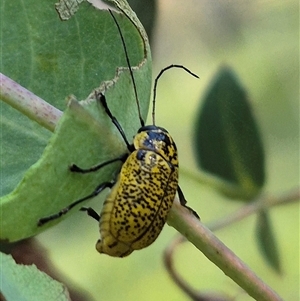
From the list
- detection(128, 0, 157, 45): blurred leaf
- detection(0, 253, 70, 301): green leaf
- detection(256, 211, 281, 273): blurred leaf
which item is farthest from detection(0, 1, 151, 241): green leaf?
detection(256, 211, 281, 273): blurred leaf

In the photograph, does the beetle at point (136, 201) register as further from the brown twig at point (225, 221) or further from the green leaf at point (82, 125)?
the brown twig at point (225, 221)

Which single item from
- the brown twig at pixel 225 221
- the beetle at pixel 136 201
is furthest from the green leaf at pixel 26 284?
the brown twig at pixel 225 221

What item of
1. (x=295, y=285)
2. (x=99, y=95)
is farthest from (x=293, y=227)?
(x=99, y=95)

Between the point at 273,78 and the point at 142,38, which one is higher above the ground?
the point at 142,38

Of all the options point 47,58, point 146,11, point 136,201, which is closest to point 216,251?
point 136,201

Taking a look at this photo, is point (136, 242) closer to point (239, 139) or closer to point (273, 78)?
point (239, 139)

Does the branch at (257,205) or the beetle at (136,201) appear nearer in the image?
the beetle at (136,201)
